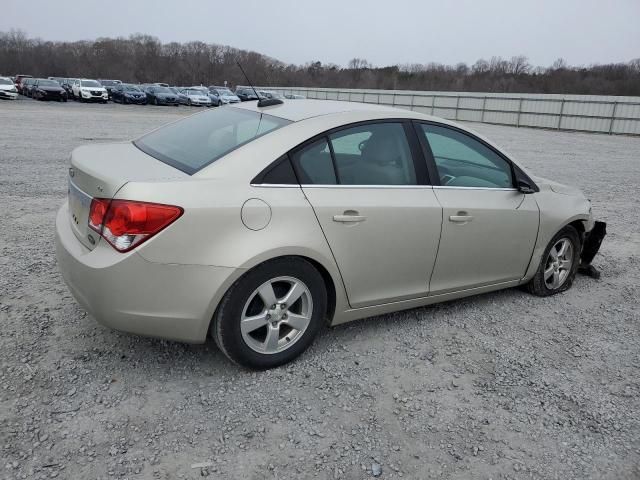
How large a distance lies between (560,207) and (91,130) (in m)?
16.2

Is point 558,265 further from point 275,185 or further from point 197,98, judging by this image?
point 197,98

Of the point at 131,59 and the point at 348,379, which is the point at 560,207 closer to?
the point at 348,379

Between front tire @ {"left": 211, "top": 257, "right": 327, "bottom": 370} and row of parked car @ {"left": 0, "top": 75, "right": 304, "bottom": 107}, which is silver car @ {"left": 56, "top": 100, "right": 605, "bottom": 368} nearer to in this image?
front tire @ {"left": 211, "top": 257, "right": 327, "bottom": 370}

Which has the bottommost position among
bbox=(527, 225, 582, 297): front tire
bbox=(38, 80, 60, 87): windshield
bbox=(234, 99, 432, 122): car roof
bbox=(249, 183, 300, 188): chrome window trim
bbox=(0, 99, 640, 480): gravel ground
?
bbox=(0, 99, 640, 480): gravel ground

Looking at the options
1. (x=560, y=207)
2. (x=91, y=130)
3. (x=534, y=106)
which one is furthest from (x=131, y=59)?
(x=560, y=207)

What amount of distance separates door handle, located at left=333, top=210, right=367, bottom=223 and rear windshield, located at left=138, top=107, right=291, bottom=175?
0.68 m

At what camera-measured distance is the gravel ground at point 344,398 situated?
2482 mm

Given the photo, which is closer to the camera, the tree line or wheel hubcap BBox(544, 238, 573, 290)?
wheel hubcap BBox(544, 238, 573, 290)

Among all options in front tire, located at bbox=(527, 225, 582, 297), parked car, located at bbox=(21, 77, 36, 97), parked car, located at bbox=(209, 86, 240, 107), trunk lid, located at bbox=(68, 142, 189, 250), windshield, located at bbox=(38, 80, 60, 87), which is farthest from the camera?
parked car, located at bbox=(209, 86, 240, 107)

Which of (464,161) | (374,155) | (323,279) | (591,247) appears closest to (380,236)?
(323,279)

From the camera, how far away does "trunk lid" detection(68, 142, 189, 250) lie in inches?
111

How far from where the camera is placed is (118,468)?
92.8 inches

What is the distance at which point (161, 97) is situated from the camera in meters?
39.9

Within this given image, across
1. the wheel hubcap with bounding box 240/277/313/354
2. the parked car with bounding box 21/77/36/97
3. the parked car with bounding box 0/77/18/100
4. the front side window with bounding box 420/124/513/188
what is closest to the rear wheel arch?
the wheel hubcap with bounding box 240/277/313/354
